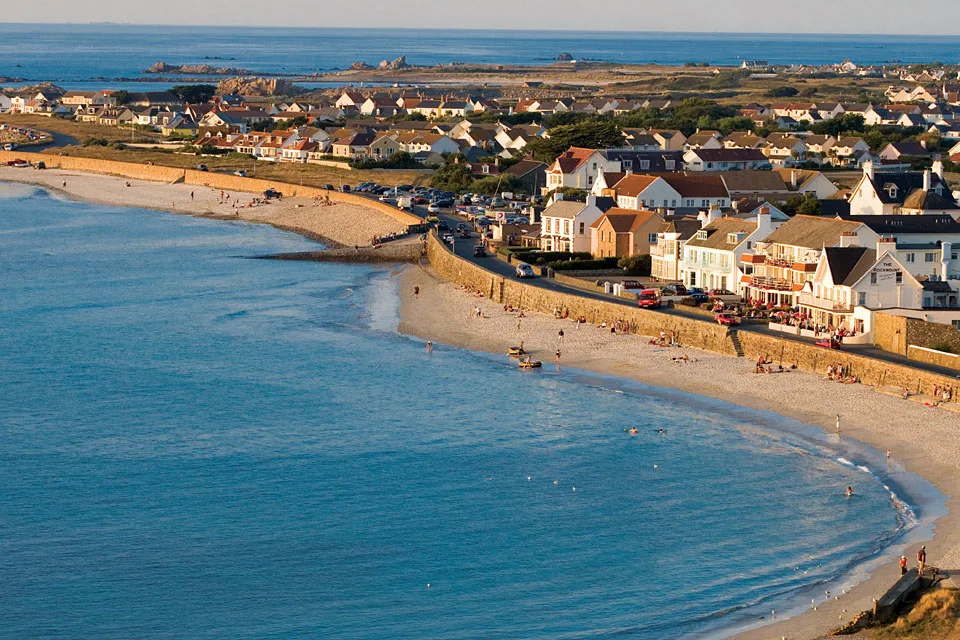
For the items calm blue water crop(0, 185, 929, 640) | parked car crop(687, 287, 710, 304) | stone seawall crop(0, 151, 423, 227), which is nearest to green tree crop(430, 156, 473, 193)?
stone seawall crop(0, 151, 423, 227)

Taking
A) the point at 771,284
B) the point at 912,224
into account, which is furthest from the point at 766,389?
the point at 912,224

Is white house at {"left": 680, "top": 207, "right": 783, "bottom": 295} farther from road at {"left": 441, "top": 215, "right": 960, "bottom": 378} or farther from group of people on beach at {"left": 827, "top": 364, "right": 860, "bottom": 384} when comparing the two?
group of people on beach at {"left": 827, "top": 364, "right": 860, "bottom": 384}

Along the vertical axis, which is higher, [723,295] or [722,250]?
[722,250]

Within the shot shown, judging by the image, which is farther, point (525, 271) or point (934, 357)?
point (525, 271)

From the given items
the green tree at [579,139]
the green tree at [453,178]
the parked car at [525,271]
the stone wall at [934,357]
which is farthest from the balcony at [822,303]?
the green tree at [579,139]

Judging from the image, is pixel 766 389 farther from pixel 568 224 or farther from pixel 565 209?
pixel 565 209

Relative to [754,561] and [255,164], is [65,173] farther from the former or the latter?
[754,561]

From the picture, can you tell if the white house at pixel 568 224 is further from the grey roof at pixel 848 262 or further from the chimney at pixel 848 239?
the grey roof at pixel 848 262
